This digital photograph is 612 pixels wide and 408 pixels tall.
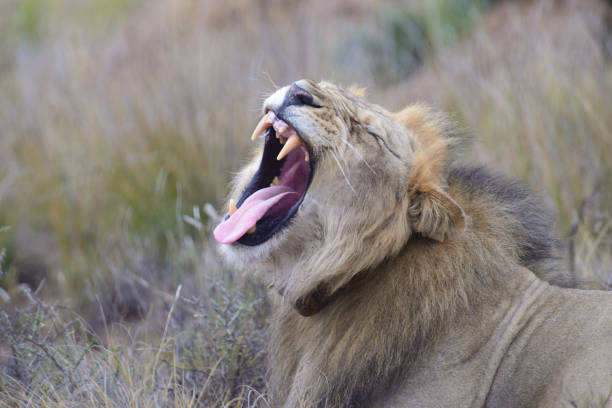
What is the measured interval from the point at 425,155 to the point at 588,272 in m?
1.86

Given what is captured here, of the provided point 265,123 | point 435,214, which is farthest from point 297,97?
point 435,214

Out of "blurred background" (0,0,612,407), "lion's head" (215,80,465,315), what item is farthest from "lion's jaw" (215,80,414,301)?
"blurred background" (0,0,612,407)

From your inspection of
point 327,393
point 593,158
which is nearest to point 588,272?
point 593,158

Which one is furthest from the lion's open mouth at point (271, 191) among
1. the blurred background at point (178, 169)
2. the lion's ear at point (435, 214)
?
the blurred background at point (178, 169)

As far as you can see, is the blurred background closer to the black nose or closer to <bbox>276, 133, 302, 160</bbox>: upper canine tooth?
<bbox>276, 133, 302, 160</bbox>: upper canine tooth

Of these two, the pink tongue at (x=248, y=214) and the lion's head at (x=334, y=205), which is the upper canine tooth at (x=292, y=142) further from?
the pink tongue at (x=248, y=214)

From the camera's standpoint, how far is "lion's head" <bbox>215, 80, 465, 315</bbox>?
9.00ft

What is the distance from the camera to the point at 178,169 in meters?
6.03

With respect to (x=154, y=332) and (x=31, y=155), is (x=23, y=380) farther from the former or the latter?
(x=31, y=155)

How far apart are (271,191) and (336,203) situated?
1.18 feet

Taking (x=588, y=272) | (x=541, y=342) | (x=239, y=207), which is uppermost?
(x=239, y=207)

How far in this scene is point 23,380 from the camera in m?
3.23

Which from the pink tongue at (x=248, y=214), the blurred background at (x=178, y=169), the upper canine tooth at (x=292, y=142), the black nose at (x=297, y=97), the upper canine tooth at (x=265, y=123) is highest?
the black nose at (x=297, y=97)

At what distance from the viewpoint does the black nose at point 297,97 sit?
282 centimetres
